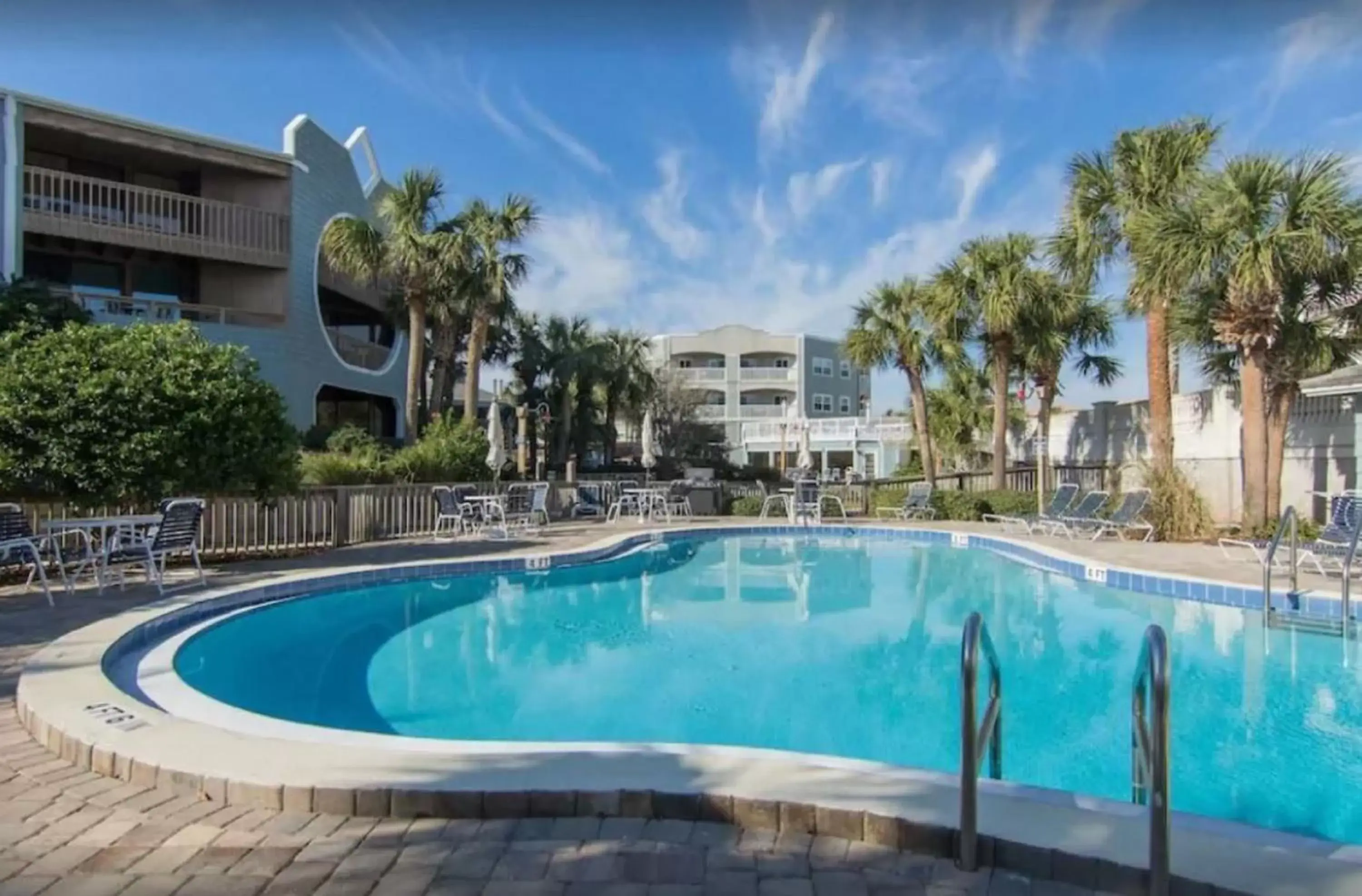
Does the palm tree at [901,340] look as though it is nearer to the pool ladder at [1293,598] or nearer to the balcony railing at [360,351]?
the pool ladder at [1293,598]

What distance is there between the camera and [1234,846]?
2865mm

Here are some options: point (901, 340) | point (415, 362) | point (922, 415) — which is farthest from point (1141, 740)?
point (415, 362)

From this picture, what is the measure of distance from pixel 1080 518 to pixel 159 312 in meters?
19.5

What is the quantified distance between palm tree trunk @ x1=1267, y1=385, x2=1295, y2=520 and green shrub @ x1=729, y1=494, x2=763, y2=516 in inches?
411

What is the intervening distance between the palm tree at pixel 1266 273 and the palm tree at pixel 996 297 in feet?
15.1

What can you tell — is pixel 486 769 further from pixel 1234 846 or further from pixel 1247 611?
pixel 1247 611

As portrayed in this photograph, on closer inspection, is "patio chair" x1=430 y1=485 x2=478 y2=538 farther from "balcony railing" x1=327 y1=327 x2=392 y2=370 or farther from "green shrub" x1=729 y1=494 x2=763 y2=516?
"balcony railing" x1=327 y1=327 x2=392 y2=370

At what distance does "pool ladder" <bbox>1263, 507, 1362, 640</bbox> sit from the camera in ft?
25.5

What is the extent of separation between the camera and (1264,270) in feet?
39.4

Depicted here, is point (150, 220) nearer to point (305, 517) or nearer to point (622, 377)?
point (305, 517)

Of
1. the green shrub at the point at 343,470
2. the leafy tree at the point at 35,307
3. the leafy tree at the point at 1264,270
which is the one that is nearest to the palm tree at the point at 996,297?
the leafy tree at the point at 1264,270

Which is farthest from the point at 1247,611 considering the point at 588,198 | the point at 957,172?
the point at 588,198

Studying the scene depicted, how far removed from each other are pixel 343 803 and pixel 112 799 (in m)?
1.00

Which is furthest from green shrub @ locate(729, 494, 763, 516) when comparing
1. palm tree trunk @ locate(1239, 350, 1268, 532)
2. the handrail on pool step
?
the handrail on pool step
